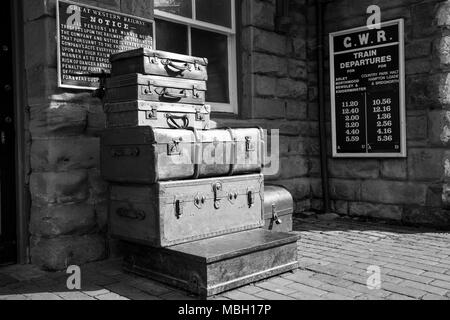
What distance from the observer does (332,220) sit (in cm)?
605

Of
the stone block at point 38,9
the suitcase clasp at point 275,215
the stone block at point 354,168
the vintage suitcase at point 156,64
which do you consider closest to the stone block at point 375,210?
the stone block at point 354,168

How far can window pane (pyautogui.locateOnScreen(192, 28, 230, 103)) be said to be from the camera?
545cm

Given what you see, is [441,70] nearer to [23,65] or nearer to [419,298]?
[419,298]

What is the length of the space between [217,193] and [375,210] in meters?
3.07

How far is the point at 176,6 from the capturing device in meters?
5.11

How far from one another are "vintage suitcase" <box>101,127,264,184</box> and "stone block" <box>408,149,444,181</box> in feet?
8.32

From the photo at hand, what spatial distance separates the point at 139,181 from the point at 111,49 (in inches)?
55.8

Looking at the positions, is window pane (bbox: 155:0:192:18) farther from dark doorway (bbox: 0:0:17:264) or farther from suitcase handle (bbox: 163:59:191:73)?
dark doorway (bbox: 0:0:17:264)

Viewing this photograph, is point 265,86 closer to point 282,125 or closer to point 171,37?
point 282,125

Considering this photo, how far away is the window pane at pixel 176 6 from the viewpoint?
493 centimetres

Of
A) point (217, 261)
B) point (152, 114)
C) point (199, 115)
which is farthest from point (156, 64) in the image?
point (217, 261)

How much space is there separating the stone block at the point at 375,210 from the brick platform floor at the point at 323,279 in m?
0.95

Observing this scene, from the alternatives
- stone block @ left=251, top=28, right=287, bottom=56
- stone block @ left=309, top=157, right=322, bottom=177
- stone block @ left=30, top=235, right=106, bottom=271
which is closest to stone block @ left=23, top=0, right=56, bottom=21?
stone block @ left=30, top=235, right=106, bottom=271

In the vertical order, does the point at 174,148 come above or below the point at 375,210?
above
